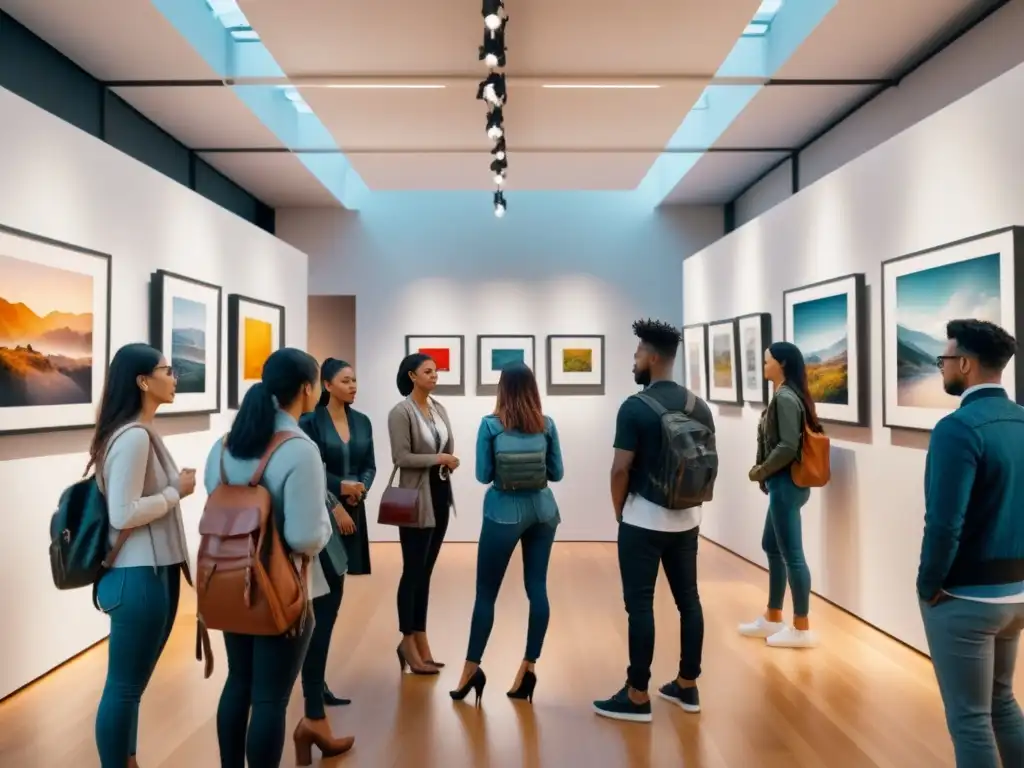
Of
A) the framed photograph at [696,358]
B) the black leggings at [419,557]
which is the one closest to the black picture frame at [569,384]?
the framed photograph at [696,358]

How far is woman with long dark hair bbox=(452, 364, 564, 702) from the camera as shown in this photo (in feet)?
13.2

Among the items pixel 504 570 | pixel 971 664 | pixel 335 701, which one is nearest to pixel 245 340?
pixel 335 701

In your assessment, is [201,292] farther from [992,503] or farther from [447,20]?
[992,503]

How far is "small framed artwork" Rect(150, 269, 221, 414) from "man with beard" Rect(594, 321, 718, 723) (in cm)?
344

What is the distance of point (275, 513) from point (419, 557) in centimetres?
206

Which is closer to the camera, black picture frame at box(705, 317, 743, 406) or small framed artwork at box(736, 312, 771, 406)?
small framed artwork at box(736, 312, 771, 406)

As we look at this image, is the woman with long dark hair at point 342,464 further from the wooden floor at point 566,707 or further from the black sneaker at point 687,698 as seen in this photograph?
the black sneaker at point 687,698

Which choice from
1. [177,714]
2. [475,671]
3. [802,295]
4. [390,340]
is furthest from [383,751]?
[390,340]

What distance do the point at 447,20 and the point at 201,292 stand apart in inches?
112

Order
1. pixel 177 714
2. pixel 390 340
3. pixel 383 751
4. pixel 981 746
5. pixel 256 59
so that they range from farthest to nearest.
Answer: pixel 390 340 < pixel 256 59 < pixel 177 714 < pixel 383 751 < pixel 981 746

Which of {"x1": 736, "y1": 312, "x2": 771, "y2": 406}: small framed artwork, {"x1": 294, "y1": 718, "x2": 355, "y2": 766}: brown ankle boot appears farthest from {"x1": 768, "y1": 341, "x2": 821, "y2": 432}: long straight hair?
{"x1": 294, "y1": 718, "x2": 355, "y2": 766}: brown ankle boot

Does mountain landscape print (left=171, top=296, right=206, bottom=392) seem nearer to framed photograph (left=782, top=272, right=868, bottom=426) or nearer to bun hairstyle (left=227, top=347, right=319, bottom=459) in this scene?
bun hairstyle (left=227, top=347, right=319, bottom=459)

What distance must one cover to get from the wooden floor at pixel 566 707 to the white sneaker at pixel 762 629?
0.34 feet

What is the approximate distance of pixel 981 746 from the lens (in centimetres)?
247
